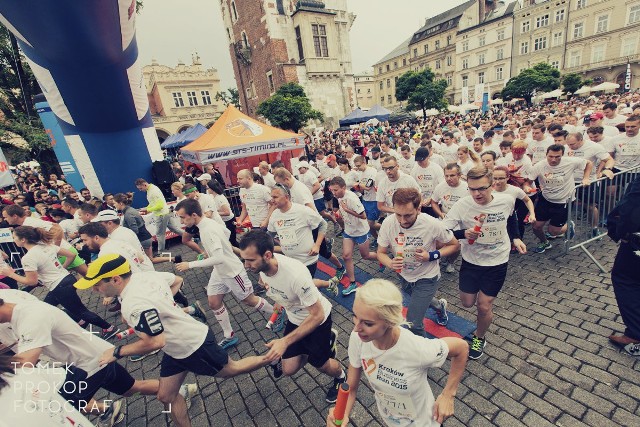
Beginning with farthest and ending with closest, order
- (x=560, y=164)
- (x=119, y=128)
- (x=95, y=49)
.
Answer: (x=119, y=128) < (x=95, y=49) < (x=560, y=164)

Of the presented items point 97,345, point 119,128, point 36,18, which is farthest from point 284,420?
point 119,128

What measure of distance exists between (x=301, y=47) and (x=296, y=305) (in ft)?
129

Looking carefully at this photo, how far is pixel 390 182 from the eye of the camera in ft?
17.7

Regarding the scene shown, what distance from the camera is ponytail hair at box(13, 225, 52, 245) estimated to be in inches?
164

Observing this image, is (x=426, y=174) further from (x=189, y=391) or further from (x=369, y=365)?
(x=189, y=391)

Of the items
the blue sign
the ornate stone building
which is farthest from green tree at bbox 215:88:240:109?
the blue sign

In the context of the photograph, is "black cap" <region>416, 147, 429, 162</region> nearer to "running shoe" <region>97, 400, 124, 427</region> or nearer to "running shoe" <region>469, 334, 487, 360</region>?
"running shoe" <region>469, 334, 487, 360</region>

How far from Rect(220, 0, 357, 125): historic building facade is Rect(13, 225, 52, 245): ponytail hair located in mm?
34513

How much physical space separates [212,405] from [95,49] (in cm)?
808

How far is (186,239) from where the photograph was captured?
5.15 metres

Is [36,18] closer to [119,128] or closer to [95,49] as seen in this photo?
[95,49]

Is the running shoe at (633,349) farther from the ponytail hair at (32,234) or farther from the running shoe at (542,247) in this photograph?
the ponytail hair at (32,234)

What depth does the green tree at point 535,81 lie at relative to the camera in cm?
3541

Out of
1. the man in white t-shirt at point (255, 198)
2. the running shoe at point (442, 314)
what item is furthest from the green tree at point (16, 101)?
the running shoe at point (442, 314)
